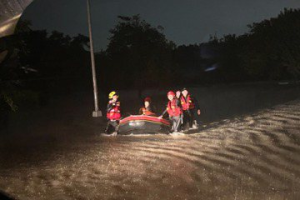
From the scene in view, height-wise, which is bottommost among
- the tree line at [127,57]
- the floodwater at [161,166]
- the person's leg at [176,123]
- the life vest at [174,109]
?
the floodwater at [161,166]

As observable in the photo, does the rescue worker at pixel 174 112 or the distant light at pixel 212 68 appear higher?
the distant light at pixel 212 68

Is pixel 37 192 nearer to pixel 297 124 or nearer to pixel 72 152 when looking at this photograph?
pixel 72 152

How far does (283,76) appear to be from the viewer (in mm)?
70500

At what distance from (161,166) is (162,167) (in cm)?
13

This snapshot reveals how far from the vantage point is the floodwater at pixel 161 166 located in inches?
264

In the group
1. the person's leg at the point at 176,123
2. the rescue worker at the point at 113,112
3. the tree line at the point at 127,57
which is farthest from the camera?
the tree line at the point at 127,57

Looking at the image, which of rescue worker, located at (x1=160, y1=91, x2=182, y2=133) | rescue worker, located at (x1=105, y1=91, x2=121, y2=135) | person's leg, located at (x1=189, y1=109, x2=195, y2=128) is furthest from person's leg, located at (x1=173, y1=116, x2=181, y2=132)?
rescue worker, located at (x1=105, y1=91, x2=121, y2=135)

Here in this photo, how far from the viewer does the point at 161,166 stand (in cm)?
898

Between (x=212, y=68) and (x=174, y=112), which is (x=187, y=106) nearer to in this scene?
(x=174, y=112)

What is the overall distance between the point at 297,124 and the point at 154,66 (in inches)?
1189

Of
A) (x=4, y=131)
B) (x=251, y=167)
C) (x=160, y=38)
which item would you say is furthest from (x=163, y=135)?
(x=160, y=38)

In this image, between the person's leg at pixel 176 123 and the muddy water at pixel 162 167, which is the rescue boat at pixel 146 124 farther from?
the muddy water at pixel 162 167

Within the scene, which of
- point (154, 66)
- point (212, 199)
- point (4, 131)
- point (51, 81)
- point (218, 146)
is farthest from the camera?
point (154, 66)

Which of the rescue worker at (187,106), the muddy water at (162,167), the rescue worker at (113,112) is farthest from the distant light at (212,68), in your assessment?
the muddy water at (162,167)
